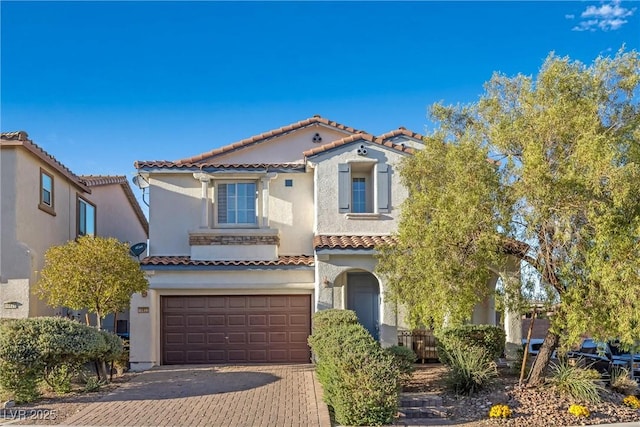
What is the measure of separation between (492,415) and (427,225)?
3.79m

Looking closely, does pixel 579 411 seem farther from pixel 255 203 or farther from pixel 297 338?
pixel 255 203

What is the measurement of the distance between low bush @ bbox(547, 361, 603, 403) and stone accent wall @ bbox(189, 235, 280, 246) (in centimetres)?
933

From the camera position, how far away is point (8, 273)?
54.2 ft

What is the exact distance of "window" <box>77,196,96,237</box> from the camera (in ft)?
70.9

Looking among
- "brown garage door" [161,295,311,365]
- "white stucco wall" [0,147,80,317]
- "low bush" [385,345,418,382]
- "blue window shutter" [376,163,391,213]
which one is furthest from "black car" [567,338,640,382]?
"white stucco wall" [0,147,80,317]

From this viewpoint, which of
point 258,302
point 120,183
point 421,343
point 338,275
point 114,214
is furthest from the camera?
point 120,183

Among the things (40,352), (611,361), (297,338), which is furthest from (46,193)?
(611,361)

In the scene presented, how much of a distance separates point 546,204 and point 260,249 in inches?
403

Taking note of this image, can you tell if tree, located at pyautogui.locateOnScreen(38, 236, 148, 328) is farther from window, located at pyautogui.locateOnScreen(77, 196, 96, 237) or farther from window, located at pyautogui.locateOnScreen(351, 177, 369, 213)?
window, located at pyautogui.locateOnScreen(351, 177, 369, 213)

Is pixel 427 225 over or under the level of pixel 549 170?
under

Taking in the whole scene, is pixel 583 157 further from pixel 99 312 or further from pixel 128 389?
pixel 99 312

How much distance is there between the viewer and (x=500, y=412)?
1070 centimetres

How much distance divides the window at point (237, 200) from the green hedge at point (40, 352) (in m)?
7.21

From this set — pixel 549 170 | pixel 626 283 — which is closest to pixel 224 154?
pixel 549 170
